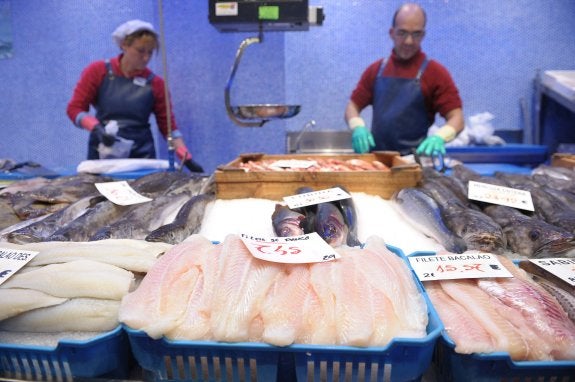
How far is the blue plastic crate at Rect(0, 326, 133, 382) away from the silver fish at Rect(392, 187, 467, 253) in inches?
48.5

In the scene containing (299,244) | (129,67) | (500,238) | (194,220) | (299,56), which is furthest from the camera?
(299,56)

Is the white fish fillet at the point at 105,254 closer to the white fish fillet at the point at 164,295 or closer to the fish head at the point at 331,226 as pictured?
the white fish fillet at the point at 164,295

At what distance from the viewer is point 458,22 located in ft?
19.6

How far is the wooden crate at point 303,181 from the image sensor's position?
90.9 inches

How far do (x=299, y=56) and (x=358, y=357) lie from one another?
5.98 meters

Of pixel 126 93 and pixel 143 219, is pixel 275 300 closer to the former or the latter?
pixel 143 219

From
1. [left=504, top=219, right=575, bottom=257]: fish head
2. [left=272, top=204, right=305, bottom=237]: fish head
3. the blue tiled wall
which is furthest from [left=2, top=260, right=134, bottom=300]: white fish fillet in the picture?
the blue tiled wall

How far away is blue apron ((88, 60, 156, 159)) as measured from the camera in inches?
186

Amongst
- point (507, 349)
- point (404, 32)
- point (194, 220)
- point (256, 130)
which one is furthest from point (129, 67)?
point (507, 349)

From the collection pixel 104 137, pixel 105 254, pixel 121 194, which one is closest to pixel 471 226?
pixel 105 254

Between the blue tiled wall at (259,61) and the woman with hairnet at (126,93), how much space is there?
63 centimetres

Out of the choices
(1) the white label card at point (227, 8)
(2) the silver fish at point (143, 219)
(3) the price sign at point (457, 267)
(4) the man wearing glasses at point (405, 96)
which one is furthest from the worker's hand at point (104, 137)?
(3) the price sign at point (457, 267)

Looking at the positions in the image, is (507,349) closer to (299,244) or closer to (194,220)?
(299,244)

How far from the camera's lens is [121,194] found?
2.21 m
